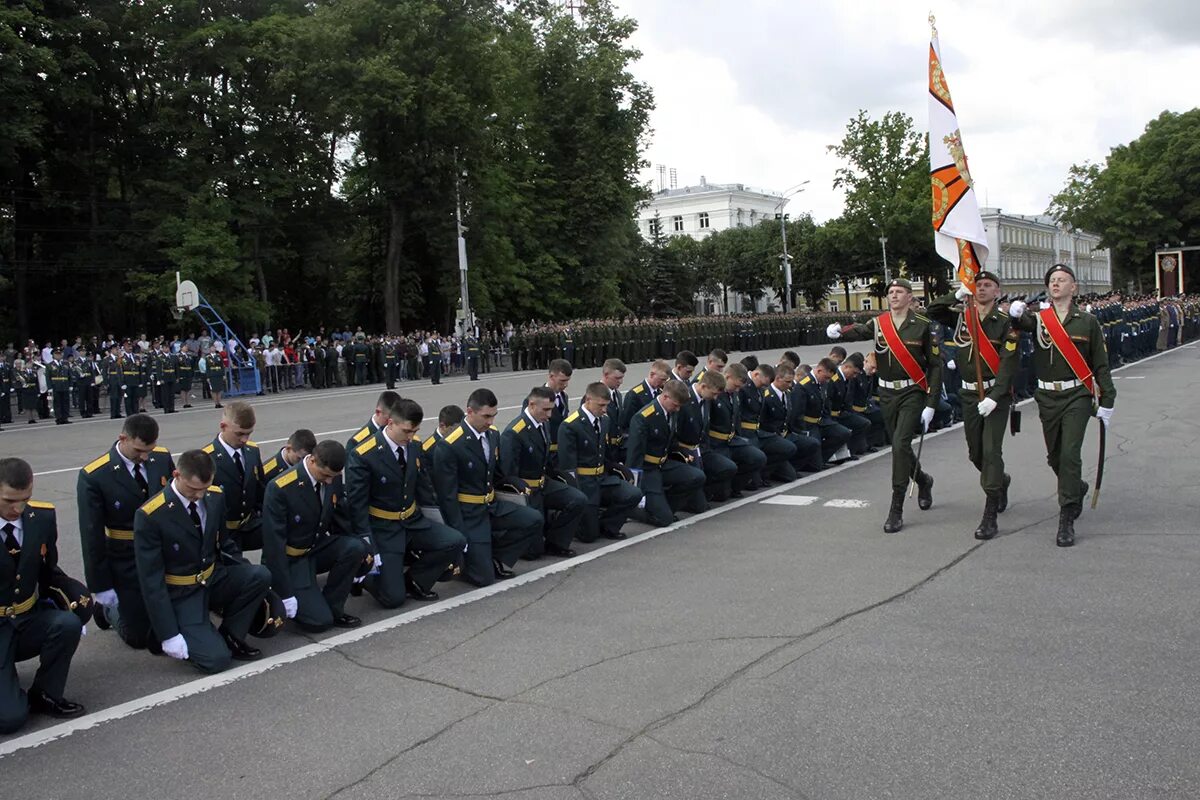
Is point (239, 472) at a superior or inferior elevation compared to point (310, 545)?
superior

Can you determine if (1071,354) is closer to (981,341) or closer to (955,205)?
(981,341)

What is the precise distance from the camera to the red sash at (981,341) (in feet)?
30.5

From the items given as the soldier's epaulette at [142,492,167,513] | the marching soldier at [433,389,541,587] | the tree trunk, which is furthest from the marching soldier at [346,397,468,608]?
the tree trunk

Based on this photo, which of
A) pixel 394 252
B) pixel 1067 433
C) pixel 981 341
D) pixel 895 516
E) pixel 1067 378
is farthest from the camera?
pixel 394 252

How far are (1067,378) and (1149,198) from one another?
222ft

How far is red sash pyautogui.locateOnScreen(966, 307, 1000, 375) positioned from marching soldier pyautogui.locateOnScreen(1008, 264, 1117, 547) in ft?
1.71

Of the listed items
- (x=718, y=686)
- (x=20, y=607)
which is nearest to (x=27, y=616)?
(x=20, y=607)

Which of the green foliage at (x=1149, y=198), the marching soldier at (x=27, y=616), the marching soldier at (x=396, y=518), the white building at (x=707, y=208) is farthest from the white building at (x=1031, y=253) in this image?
the marching soldier at (x=27, y=616)

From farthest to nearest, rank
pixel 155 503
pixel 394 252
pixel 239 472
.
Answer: pixel 394 252
pixel 239 472
pixel 155 503

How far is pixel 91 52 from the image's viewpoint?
3806cm

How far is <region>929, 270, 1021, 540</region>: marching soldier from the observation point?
881cm

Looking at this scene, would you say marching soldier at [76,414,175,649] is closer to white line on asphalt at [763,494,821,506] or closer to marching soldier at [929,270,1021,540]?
white line on asphalt at [763,494,821,506]

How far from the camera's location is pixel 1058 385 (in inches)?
340

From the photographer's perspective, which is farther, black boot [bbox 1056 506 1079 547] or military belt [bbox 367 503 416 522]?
black boot [bbox 1056 506 1079 547]
